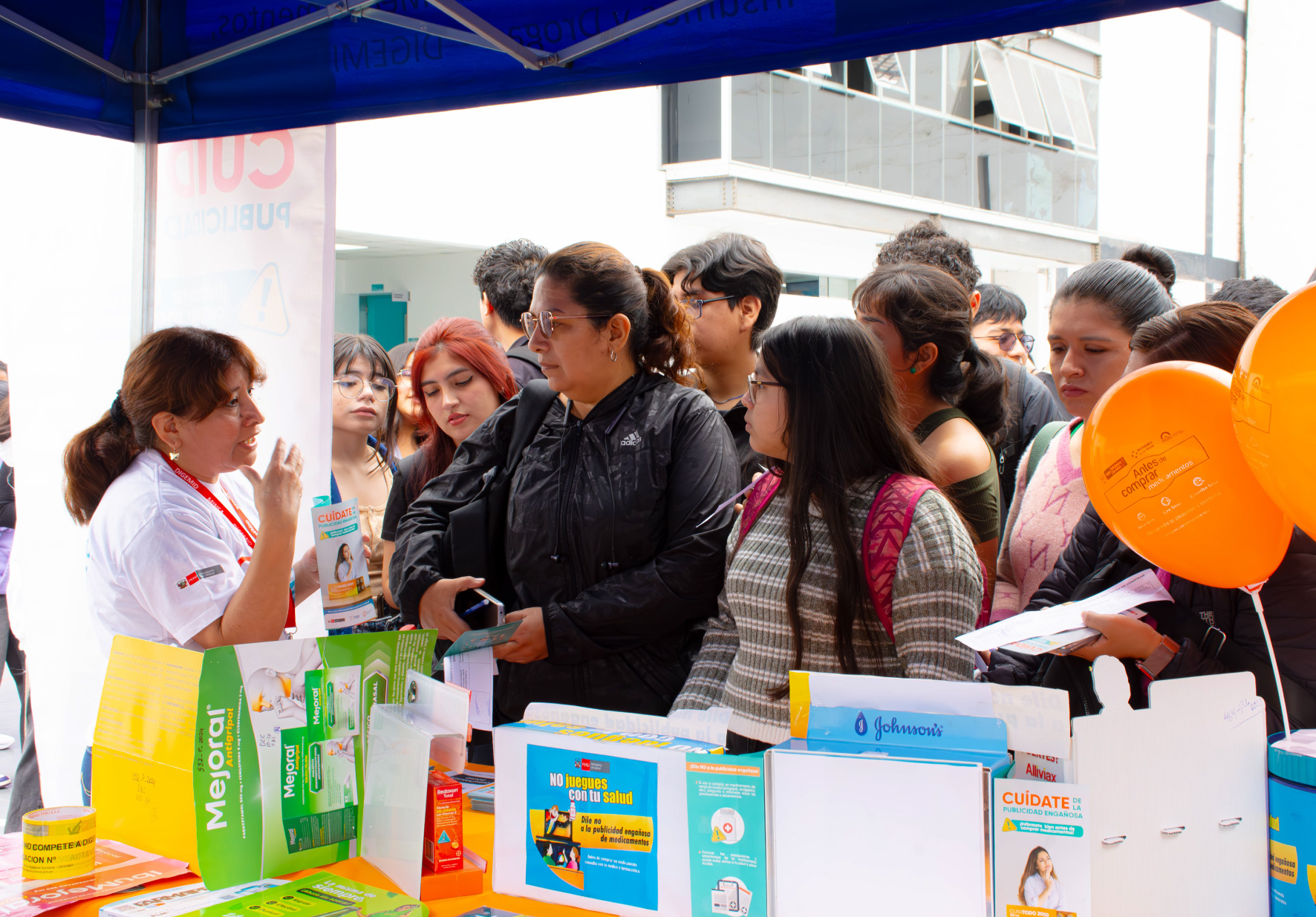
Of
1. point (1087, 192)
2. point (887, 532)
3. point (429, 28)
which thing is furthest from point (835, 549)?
point (1087, 192)

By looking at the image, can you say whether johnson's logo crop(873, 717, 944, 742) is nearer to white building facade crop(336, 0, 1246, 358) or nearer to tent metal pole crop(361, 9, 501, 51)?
tent metal pole crop(361, 9, 501, 51)

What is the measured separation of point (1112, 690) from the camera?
1.04 metres

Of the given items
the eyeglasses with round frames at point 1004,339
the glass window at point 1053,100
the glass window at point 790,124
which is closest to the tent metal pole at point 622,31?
the eyeglasses with round frames at point 1004,339

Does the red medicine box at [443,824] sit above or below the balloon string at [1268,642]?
below

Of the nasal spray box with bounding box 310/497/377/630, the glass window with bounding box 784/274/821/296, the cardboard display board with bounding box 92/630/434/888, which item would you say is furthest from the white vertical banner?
the glass window with bounding box 784/274/821/296

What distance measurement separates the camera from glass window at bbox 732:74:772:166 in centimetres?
1077

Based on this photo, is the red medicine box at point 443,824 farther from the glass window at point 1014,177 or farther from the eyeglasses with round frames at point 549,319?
the glass window at point 1014,177

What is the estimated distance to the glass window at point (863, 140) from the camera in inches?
464

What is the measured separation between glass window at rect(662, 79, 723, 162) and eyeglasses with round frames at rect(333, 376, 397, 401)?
796 cm

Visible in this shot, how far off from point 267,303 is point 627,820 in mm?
1933

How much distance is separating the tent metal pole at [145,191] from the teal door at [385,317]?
8570 mm

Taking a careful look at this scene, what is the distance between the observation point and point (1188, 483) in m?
1.26

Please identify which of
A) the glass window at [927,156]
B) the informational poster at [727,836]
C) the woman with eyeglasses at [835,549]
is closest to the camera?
the informational poster at [727,836]

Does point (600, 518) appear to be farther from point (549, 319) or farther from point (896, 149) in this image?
point (896, 149)
